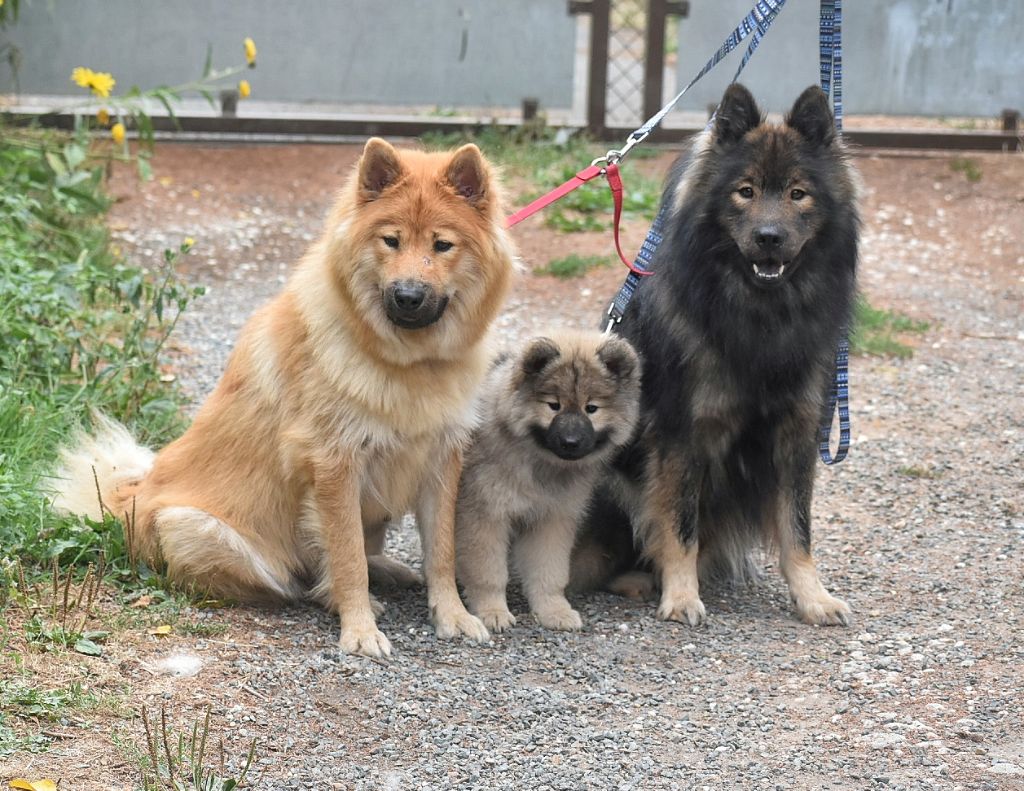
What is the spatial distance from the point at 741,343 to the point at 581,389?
1.85 feet

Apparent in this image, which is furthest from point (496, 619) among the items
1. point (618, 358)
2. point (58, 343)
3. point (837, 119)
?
point (58, 343)

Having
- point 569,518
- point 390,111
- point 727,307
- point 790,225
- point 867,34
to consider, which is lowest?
point 569,518

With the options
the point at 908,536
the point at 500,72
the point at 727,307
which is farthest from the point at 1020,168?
the point at 727,307

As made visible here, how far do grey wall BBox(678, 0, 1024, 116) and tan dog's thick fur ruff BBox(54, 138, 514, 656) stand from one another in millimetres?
7050

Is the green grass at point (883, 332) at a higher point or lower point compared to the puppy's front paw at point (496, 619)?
higher

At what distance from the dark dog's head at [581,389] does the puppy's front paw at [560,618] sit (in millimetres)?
541

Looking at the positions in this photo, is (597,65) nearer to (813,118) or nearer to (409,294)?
(813,118)

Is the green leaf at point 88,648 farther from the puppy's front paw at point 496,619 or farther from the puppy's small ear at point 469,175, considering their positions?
the puppy's small ear at point 469,175

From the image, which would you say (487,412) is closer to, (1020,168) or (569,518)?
(569,518)

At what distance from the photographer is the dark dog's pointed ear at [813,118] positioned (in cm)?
418

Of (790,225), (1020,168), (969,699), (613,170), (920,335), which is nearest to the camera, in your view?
(969,699)

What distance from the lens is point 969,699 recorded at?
12.5 feet

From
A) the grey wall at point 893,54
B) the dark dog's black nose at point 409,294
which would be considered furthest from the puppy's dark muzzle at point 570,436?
the grey wall at point 893,54

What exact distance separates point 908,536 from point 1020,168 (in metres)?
6.14
